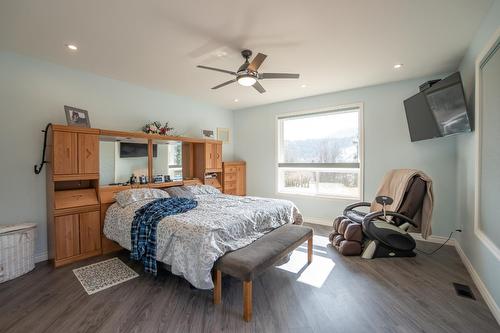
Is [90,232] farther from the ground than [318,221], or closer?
farther from the ground

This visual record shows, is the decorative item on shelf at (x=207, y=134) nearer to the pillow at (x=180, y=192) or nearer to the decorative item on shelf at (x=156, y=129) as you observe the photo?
the decorative item on shelf at (x=156, y=129)

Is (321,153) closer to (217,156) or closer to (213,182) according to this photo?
(217,156)

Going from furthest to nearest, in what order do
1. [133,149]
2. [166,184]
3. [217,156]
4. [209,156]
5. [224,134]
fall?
[224,134] < [217,156] < [209,156] < [166,184] < [133,149]

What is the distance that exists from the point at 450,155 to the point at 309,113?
2.53m

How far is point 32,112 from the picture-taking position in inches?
121

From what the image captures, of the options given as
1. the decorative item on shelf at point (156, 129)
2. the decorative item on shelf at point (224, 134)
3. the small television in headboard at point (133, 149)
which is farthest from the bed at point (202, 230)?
the decorative item on shelf at point (224, 134)

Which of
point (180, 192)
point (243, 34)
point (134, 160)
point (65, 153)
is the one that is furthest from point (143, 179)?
point (243, 34)

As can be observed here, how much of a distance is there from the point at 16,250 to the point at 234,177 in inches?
151

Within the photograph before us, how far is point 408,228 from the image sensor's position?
3.08 m

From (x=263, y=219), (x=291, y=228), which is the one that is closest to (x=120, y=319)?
(x=263, y=219)

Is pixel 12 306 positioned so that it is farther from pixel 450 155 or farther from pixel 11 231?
pixel 450 155

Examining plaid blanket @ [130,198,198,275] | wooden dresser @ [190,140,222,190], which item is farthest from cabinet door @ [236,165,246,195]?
plaid blanket @ [130,198,198,275]

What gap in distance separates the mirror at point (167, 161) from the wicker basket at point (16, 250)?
178 cm

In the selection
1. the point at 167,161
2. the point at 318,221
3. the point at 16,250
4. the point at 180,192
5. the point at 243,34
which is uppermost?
the point at 243,34
